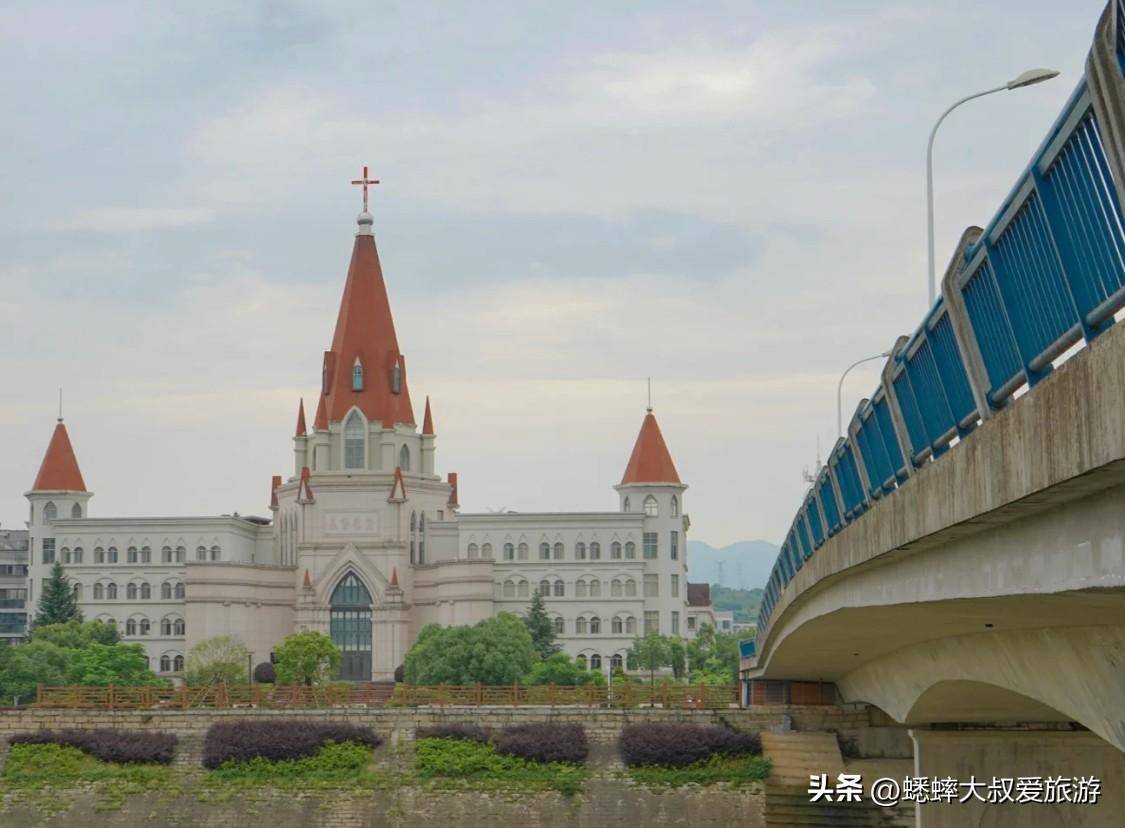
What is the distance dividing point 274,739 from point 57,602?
232 ft

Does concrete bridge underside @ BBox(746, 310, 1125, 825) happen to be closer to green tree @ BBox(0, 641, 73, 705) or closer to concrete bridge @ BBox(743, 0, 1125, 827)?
concrete bridge @ BBox(743, 0, 1125, 827)

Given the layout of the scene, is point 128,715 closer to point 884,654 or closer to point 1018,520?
point 884,654

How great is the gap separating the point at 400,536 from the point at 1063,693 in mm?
99908

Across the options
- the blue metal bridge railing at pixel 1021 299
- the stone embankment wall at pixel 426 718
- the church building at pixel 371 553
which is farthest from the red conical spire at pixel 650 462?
the blue metal bridge railing at pixel 1021 299

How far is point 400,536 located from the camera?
113 m

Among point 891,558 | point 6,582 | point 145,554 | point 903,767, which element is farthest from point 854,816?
point 6,582

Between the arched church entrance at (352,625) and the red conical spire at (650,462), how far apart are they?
18.7 m

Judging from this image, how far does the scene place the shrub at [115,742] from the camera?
159 feet

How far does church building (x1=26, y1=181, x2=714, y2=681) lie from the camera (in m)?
112

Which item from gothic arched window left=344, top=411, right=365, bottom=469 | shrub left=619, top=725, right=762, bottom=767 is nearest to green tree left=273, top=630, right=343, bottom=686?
gothic arched window left=344, top=411, right=365, bottom=469

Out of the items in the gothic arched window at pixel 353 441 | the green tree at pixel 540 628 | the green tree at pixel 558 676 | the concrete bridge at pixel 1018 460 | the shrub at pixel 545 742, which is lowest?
the concrete bridge at pixel 1018 460

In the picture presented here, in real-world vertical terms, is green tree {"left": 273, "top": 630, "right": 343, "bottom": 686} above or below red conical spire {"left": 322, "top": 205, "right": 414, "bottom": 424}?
below

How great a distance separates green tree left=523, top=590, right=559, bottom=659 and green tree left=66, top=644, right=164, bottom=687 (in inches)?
1112

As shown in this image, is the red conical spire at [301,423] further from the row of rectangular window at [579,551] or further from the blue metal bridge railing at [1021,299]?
the blue metal bridge railing at [1021,299]
